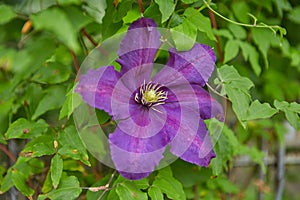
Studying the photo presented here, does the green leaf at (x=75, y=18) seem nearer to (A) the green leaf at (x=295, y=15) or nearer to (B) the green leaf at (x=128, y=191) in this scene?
(B) the green leaf at (x=128, y=191)

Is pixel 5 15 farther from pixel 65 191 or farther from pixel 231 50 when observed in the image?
pixel 231 50

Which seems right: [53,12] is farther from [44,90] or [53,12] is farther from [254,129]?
[254,129]

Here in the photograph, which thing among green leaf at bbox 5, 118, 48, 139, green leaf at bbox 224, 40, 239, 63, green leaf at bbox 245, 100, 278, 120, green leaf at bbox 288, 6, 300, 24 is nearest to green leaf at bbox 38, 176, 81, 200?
green leaf at bbox 5, 118, 48, 139

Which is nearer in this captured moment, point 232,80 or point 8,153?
point 232,80

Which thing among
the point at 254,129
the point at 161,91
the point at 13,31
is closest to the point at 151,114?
the point at 161,91

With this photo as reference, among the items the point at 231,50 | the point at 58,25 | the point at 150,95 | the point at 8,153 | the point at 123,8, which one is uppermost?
the point at 58,25

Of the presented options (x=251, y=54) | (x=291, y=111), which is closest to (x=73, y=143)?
(x=291, y=111)
